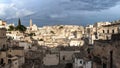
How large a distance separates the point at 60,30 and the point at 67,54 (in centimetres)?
Answer: 7346

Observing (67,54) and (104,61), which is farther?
(67,54)

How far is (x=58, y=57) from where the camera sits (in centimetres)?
4500

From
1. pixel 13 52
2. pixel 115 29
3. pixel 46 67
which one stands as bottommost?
pixel 46 67

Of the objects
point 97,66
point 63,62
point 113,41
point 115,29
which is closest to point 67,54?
point 63,62

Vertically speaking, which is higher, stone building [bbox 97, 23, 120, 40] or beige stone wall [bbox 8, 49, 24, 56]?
stone building [bbox 97, 23, 120, 40]

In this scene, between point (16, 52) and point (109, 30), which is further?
point (109, 30)

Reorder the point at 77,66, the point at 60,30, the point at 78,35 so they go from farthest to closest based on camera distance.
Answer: the point at 60,30 → the point at 78,35 → the point at 77,66

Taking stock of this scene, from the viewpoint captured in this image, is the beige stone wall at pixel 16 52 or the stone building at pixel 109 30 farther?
the beige stone wall at pixel 16 52

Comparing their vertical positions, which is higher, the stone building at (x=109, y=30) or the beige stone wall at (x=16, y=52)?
the stone building at (x=109, y=30)

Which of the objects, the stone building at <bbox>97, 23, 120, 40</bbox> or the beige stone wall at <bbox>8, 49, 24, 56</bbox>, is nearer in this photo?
the stone building at <bbox>97, 23, 120, 40</bbox>

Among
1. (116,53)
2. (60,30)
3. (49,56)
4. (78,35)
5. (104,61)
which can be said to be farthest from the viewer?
(60,30)

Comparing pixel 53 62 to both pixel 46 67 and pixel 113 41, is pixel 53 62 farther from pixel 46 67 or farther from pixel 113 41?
pixel 113 41

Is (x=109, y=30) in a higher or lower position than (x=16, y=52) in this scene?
higher

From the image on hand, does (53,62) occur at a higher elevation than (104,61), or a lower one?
lower
